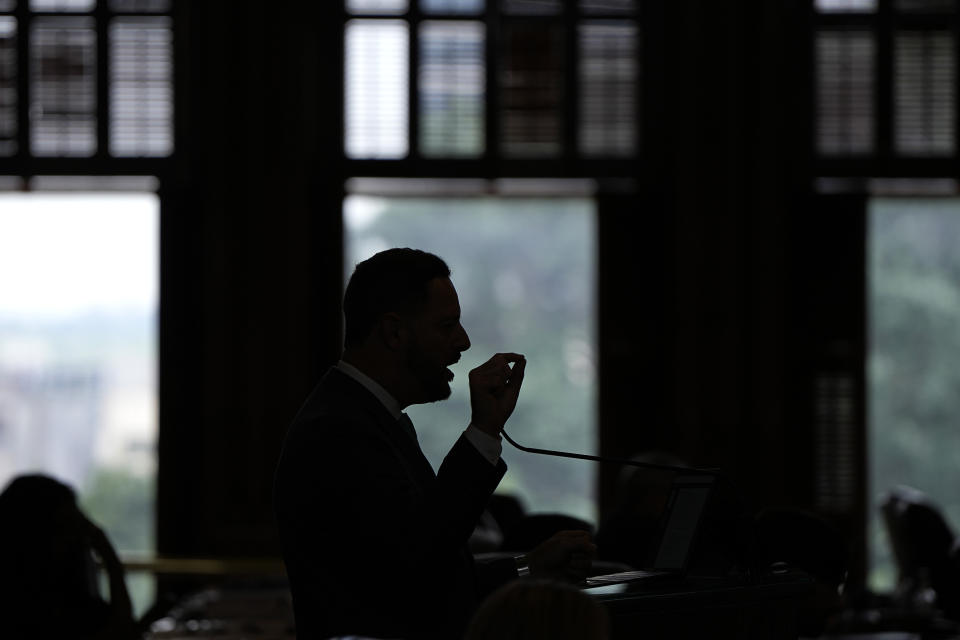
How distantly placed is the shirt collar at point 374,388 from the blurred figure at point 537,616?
0.56 m

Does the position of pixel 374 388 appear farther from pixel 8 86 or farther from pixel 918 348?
pixel 918 348

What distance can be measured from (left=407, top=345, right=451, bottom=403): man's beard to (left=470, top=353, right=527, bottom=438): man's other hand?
5.5 inches

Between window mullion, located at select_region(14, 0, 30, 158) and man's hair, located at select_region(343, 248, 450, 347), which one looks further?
window mullion, located at select_region(14, 0, 30, 158)

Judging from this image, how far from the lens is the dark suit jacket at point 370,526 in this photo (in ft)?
6.19

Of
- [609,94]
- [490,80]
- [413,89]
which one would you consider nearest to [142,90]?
[413,89]

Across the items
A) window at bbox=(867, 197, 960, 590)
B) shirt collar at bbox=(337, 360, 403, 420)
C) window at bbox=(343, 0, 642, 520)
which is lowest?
window at bbox=(867, 197, 960, 590)

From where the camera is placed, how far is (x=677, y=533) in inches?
86.6

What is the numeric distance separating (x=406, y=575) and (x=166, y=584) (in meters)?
4.55

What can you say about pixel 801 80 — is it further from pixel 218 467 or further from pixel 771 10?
pixel 218 467

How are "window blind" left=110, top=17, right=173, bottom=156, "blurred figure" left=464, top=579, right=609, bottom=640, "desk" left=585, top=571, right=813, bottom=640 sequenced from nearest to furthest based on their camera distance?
"blurred figure" left=464, top=579, right=609, bottom=640, "desk" left=585, top=571, right=813, bottom=640, "window blind" left=110, top=17, right=173, bottom=156

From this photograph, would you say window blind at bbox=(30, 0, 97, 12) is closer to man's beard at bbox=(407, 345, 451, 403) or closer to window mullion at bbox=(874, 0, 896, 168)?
window mullion at bbox=(874, 0, 896, 168)

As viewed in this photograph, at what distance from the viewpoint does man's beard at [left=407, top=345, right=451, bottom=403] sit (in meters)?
2.06

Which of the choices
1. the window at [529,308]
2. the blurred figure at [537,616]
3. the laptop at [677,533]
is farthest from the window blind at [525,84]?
the window at [529,308]

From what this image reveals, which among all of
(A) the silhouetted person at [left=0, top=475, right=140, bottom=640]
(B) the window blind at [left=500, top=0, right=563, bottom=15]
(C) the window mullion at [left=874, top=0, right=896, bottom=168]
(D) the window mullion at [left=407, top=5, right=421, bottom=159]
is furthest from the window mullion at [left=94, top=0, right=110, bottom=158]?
(C) the window mullion at [left=874, top=0, right=896, bottom=168]
